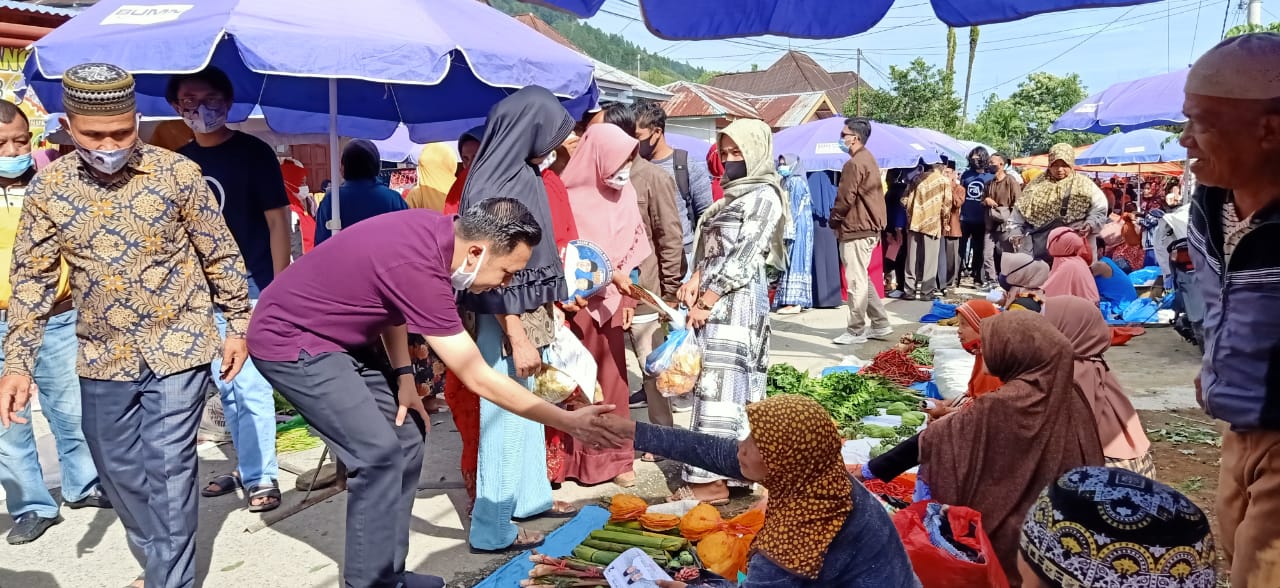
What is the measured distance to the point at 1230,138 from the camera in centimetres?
210

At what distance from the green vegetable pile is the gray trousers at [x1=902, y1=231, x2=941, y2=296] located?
16.3ft

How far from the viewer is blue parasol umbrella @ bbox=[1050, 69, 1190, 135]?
10.1 m

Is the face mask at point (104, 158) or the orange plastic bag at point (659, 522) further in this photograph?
the orange plastic bag at point (659, 522)

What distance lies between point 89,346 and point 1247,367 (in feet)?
11.4

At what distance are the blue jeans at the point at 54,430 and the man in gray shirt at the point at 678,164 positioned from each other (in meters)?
3.67

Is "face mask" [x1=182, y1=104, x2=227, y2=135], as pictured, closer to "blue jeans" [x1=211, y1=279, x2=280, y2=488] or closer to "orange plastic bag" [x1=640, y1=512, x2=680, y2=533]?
"blue jeans" [x1=211, y1=279, x2=280, y2=488]

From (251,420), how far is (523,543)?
1578mm

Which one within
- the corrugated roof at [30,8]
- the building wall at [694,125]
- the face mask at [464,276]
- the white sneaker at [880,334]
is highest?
the corrugated roof at [30,8]

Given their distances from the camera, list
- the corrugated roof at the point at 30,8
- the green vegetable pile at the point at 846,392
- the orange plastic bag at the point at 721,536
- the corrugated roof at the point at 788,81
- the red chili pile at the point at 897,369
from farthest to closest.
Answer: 1. the corrugated roof at the point at 788,81
2. the corrugated roof at the point at 30,8
3. the red chili pile at the point at 897,369
4. the green vegetable pile at the point at 846,392
5. the orange plastic bag at the point at 721,536

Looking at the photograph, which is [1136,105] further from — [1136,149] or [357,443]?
[1136,149]

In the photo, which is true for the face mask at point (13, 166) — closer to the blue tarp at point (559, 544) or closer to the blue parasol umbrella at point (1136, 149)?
the blue tarp at point (559, 544)

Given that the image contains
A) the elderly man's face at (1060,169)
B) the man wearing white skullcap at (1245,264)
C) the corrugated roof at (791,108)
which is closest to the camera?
the man wearing white skullcap at (1245,264)

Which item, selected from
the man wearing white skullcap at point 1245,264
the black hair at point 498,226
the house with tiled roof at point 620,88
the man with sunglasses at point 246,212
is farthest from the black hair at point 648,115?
the house with tiled roof at point 620,88

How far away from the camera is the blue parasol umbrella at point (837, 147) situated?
11875 mm
